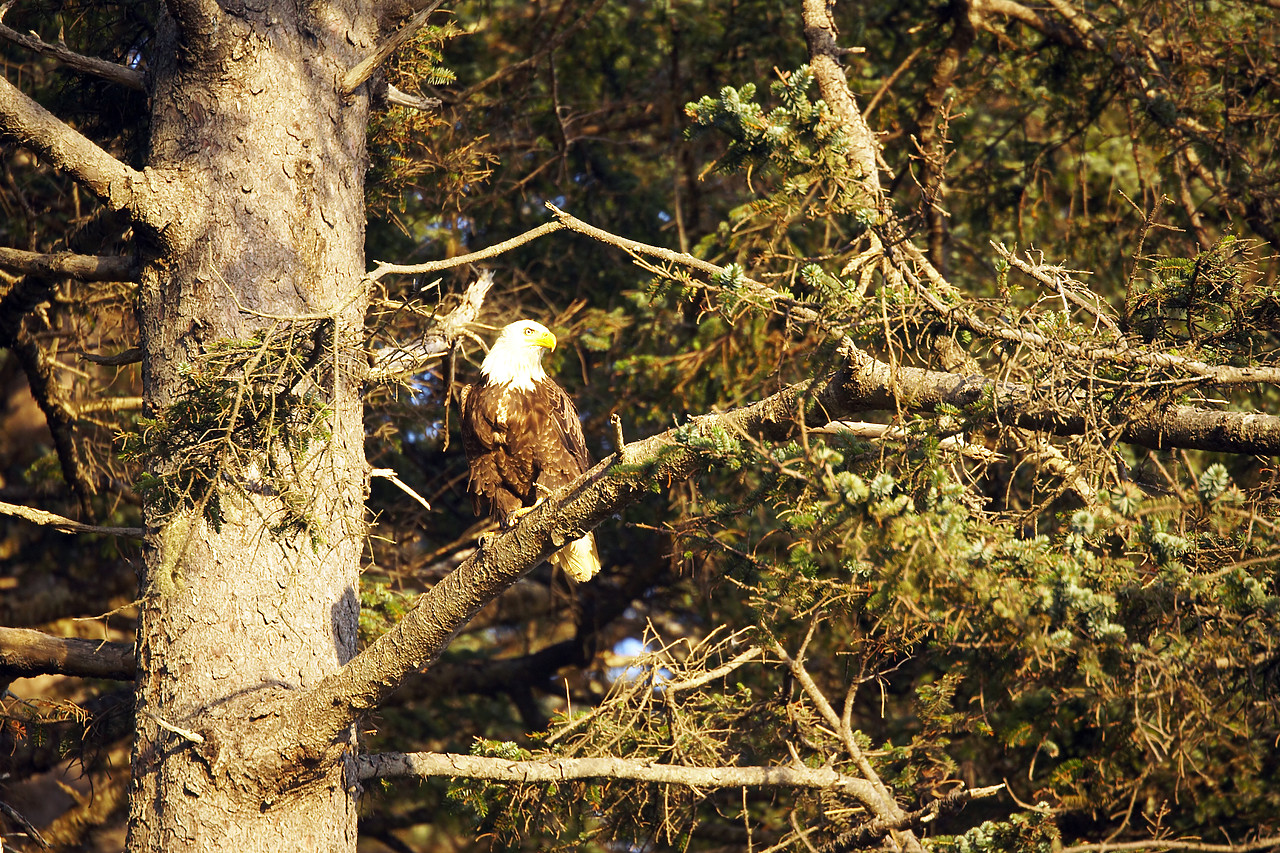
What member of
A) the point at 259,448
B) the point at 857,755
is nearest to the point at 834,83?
the point at 857,755

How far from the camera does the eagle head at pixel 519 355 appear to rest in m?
5.27

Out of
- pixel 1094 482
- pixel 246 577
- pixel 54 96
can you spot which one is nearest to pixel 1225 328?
pixel 1094 482

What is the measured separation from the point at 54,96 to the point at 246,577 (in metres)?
3.14

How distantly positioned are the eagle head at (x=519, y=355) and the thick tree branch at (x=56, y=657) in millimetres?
2217

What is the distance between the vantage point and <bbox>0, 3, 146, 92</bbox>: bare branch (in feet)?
11.2

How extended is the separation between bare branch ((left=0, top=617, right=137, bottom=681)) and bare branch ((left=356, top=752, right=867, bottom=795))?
1084 millimetres

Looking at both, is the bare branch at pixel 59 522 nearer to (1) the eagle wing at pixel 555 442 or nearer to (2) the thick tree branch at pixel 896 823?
(1) the eagle wing at pixel 555 442

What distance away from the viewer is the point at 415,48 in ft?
15.7

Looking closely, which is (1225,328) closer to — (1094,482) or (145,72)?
(1094,482)

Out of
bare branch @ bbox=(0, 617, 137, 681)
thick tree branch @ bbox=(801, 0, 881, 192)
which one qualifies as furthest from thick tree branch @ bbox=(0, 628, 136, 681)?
thick tree branch @ bbox=(801, 0, 881, 192)

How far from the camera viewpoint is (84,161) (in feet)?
11.5

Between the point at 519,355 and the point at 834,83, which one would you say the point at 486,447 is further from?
the point at 834,83

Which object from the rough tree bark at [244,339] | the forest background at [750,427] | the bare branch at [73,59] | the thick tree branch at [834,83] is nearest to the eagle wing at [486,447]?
the forest background at [750,427]

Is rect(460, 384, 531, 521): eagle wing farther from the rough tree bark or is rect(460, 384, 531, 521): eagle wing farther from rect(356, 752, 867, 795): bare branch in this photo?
rect(356, 752, 867, 795): bare branch
